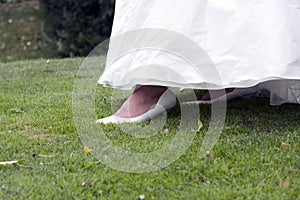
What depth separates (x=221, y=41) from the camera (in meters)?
2.06

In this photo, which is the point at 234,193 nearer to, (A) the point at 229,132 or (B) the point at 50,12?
(A) the point at 229,132

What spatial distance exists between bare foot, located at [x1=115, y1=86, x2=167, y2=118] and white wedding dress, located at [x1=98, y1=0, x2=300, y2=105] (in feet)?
0.29

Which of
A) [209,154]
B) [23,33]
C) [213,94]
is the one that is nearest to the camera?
[209,154]

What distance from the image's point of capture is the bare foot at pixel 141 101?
222 cm

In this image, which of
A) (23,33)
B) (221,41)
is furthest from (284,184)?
(23,33)

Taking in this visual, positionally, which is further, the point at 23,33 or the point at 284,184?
the point at 23,33

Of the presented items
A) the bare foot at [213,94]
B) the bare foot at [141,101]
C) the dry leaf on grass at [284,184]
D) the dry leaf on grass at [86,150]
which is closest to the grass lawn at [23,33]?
the bare foot at [213,94]

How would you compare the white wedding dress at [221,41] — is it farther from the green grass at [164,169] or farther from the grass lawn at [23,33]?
the grass lawn at [23,33]

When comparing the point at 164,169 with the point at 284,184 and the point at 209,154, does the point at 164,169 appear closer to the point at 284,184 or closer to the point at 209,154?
the point at 209,154

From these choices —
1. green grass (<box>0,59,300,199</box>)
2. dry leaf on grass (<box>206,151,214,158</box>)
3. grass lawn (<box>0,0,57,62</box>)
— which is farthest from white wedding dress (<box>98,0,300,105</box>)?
grass lawn (<box>0,0,57,62</box>)

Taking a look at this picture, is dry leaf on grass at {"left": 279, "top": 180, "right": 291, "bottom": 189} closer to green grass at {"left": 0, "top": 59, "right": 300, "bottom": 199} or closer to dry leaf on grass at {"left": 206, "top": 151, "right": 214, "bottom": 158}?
green grass at {"left": 0, "top": 59, "right": 300, "bottom": 199}

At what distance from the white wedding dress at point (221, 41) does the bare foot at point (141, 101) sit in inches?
3.5

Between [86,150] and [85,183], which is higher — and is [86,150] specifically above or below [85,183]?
below

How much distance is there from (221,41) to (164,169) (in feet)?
1.93
